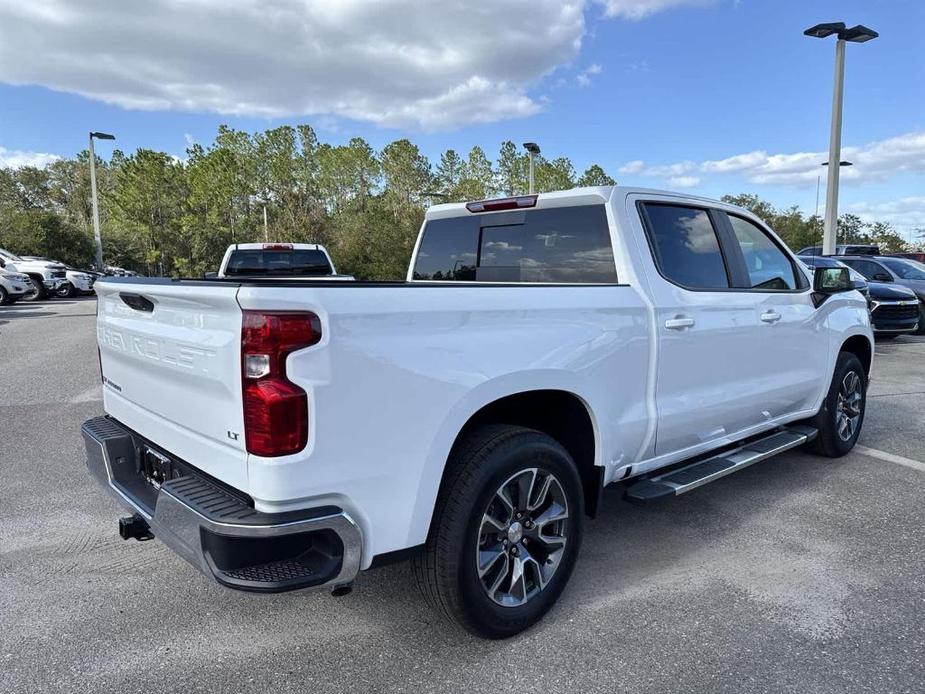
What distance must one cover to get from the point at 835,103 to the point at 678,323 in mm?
15227

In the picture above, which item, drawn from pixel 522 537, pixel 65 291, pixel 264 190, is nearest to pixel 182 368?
pixel 522 537

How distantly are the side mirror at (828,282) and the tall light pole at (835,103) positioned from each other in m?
12.5

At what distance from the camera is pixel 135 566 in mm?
3352

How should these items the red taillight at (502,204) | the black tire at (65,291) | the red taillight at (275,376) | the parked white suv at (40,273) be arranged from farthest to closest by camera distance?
the black tire at (65,291)
the parked white suv at (40,273)
the red taillight at (502,204)
the red taillight at (275,376)

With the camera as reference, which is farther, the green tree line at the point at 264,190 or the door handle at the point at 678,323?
the green tree line at the point at 264,190

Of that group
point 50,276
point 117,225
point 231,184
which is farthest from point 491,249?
point 117,225

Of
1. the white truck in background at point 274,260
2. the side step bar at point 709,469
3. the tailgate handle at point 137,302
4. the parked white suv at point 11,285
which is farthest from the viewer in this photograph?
the parked white suv at point 11,285

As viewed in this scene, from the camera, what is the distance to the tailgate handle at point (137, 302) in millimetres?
2650

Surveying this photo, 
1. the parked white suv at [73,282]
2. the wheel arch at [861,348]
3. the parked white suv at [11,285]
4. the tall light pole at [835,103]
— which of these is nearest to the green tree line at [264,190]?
the parked white suv at [73,282]

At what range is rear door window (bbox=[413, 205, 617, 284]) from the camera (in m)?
3.47

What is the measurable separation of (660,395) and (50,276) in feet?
80.8

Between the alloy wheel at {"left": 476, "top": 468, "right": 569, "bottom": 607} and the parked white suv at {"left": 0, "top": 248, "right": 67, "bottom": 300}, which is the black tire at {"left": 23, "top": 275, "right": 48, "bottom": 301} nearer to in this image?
the parked white suv at {"left": 0, "top": 248, "right": 67, "bottom": 300}

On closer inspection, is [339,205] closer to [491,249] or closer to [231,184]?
[231,184]

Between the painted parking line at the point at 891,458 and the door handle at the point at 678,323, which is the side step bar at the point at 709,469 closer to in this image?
the door handle at the point at 678,323
